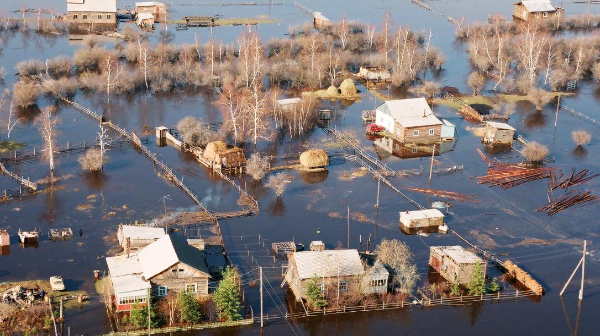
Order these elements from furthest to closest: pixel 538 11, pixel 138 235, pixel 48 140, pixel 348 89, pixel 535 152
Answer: pixel 538 11, pixel 348 89, pixel 535 152, pixel 48 140, pixel 138 235

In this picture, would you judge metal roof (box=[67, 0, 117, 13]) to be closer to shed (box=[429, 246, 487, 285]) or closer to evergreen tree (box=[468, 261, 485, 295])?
shed (box=[429, 246, 487, 285])

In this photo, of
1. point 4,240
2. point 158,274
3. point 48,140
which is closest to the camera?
point 158,274

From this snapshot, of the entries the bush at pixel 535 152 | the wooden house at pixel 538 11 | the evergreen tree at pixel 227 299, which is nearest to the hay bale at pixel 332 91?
the bush at pixel 535 152

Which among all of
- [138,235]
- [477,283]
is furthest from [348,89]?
[477,283]

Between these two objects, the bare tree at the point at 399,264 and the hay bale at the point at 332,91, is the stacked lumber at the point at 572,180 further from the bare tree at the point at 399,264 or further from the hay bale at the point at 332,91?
the hay bale at the point at 332,91

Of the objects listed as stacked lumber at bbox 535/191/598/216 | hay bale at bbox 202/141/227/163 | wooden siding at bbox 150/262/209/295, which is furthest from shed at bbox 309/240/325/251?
stacked lumber at bbox 535/191/598/216

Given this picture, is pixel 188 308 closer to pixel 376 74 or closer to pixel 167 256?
pixel 167 256
